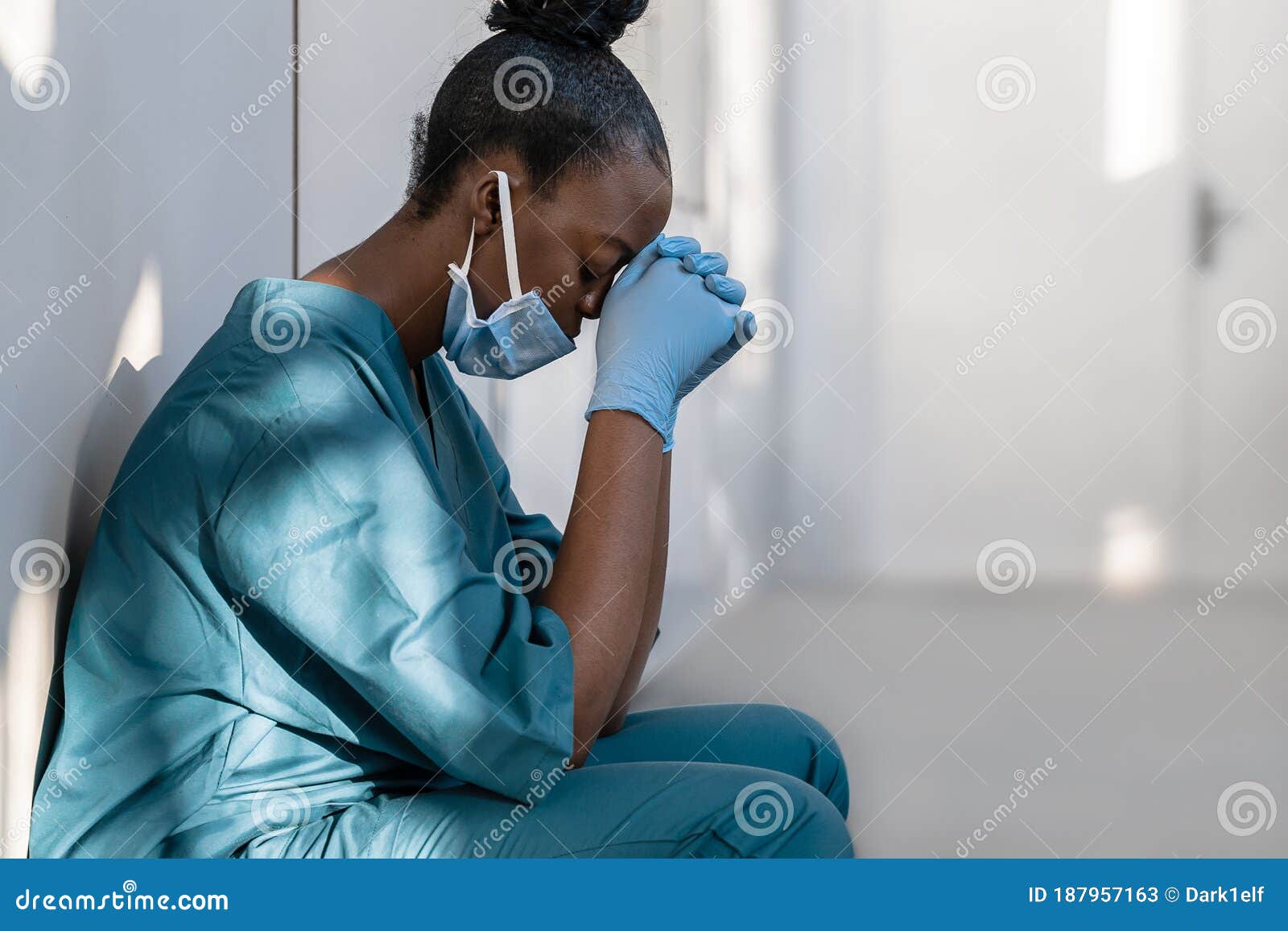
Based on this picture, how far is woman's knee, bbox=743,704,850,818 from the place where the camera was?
1167mm

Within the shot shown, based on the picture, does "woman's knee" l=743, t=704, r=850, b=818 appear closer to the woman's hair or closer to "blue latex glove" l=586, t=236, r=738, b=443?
"blue latex glove" l=586, t=236, r=738, b=443

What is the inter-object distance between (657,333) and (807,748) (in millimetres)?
471

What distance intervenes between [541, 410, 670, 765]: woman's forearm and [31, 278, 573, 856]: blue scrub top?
3 cm

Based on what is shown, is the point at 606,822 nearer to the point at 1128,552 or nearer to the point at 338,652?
the point at 338,652

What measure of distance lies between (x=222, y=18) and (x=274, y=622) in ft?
2.87

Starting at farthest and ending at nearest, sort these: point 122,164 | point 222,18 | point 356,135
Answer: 1. point 356,135
2. point 222,18
3. point 122,164

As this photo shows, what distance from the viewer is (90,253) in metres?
0.95

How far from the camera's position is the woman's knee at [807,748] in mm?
1167

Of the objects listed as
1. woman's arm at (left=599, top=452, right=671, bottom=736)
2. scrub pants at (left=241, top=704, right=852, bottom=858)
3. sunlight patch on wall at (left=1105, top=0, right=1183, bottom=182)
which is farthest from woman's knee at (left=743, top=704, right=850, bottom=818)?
sunlight patch on wall at (left=1105, top=0, right=1183, bottom=182)

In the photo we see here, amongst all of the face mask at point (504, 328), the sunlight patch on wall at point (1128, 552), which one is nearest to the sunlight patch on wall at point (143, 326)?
the face mask at point (504, 328)

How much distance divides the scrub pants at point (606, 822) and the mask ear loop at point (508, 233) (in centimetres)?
46

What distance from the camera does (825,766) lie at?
1.18m
